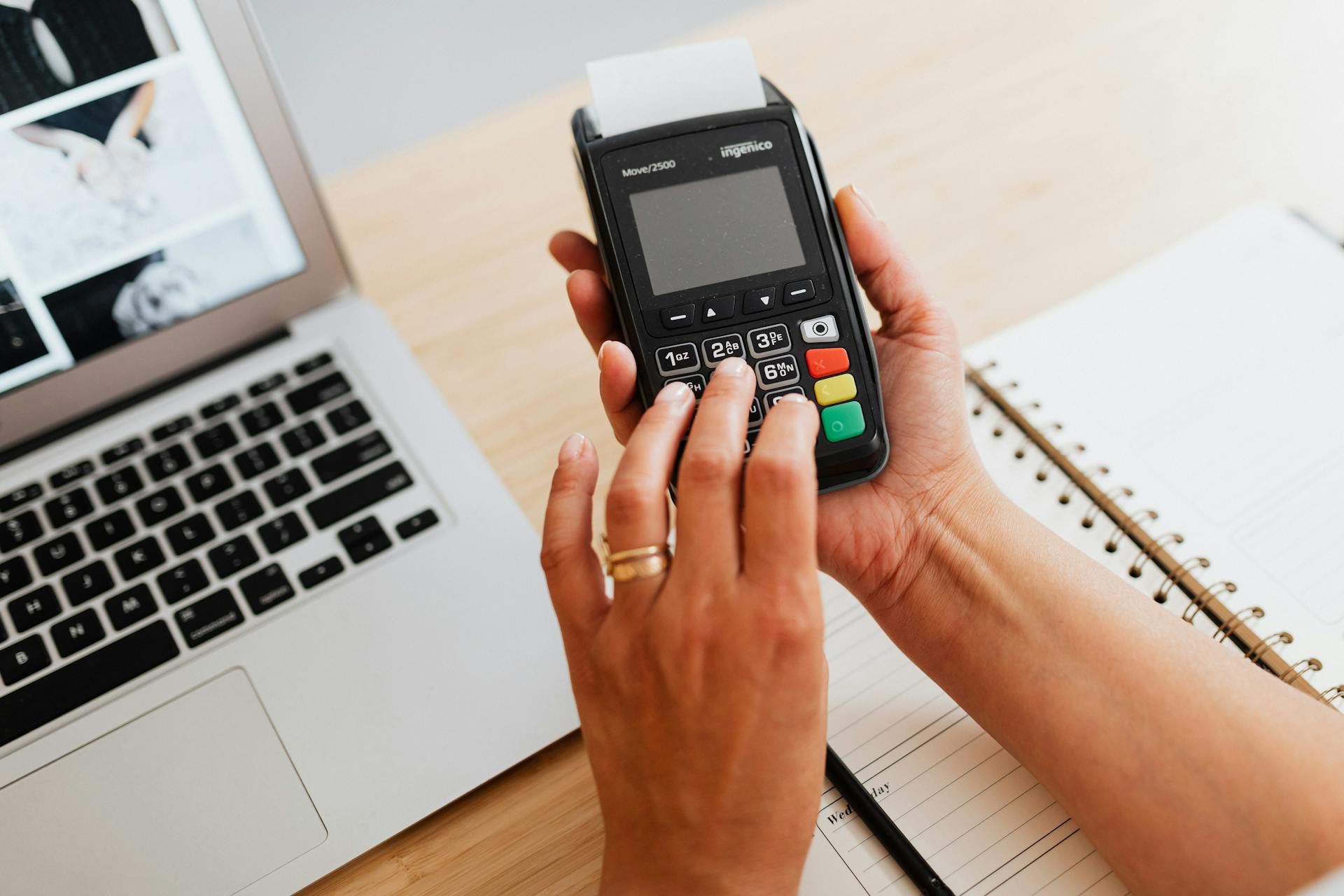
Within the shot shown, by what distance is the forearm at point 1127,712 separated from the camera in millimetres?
385

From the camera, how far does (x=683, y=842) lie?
1.23 ft

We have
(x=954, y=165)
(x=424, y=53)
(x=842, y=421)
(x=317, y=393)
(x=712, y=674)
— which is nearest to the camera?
(x=712, y=674)

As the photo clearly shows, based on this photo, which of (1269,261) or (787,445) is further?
(1269,261)

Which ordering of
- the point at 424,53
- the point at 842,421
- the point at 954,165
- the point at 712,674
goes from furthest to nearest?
the point at 424,53 → the point at 954,165 → the point at 842,421 → the point at 712,674

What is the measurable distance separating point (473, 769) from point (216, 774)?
129 mm

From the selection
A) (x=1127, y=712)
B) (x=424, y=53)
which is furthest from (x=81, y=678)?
(x=424, y=53)

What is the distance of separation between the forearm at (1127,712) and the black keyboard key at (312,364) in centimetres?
38

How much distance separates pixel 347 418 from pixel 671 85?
28 centimetres

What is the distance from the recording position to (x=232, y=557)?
0.53 m

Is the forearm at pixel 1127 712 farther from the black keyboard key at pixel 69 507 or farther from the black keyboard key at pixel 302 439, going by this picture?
the black keyboard key at pixel 69 507

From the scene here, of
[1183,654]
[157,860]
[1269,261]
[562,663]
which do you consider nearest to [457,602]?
[562,663]

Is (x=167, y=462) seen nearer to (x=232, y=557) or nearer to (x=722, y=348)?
(x=232, y=557)

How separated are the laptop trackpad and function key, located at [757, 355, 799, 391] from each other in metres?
0.31

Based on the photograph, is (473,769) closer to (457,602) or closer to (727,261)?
(457,602)
